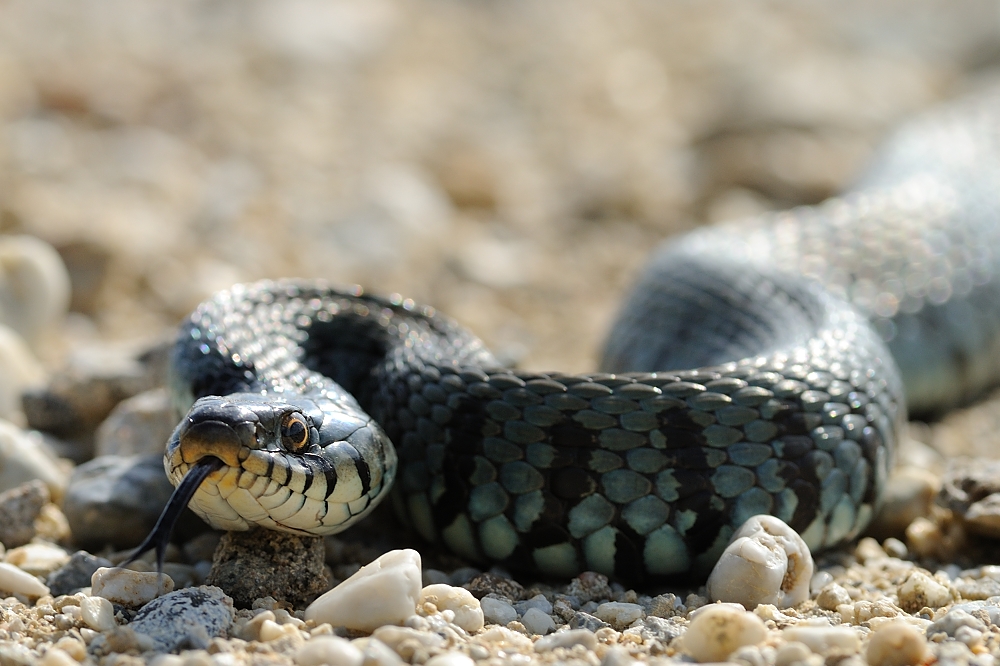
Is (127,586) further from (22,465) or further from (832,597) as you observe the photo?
(832,597)

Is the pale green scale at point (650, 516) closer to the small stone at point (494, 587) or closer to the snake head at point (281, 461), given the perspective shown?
the small stone at point (494, 587)

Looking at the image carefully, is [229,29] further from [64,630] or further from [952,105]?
[64,630]

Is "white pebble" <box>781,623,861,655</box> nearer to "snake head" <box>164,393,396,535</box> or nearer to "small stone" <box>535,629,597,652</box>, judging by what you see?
"small stone" <box>535,629,597,652</box>

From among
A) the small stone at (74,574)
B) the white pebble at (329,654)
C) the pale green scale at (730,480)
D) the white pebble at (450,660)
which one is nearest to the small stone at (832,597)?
the pale green scale at (730,480)

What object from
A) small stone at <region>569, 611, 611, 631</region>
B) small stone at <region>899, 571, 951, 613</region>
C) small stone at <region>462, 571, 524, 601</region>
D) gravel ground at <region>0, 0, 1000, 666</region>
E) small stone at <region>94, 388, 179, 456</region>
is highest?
gravel ground at <region>0, 0, 1000, 666</region>

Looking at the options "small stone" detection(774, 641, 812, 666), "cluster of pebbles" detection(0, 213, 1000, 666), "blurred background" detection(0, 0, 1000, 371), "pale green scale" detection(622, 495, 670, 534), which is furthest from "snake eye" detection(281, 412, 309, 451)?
"blurred background" detection(0, 0, 1000, 371)

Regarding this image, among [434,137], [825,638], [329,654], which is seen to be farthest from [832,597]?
[434,137]
